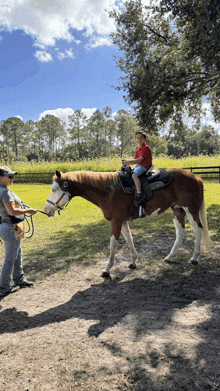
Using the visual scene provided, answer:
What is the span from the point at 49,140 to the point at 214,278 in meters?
70.5

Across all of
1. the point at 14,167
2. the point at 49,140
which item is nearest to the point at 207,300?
the point at 14,167

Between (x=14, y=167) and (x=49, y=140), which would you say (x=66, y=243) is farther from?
(x=49, y=140)

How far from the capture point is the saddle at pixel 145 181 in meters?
4.43

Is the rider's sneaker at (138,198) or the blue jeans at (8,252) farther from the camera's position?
the rider's sneaker at (138,198)

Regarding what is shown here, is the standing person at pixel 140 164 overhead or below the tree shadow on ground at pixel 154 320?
overhead

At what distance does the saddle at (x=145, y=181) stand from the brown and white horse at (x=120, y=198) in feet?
0.34

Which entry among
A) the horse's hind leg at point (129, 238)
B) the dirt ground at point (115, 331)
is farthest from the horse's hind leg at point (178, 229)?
the horse's hind leg at point (129, 238)

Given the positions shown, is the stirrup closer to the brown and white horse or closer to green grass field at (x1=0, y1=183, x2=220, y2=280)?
the brown and white horse

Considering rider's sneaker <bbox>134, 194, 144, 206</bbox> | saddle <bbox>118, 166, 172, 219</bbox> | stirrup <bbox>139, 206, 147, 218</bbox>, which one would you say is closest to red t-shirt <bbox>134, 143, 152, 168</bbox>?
saddle <bbox>118, 166, 172, 219</bbox>

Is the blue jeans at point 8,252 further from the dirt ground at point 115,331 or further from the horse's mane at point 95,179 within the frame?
the horse's mane at point 95,179

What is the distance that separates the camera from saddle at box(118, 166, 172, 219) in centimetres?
443

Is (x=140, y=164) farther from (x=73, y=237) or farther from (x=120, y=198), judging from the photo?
(x=73, y=237)

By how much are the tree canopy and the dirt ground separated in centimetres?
637

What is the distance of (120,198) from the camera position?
4.41 m
